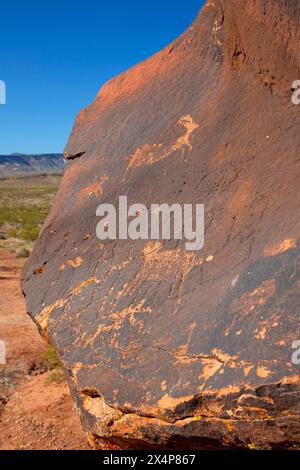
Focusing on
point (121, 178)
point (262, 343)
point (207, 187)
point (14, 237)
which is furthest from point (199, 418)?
point (14, 237)

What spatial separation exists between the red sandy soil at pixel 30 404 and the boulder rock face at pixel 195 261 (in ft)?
4.46

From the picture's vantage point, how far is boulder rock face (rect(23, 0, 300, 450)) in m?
3.17

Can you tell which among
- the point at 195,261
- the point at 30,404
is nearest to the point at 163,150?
the point at 195,261

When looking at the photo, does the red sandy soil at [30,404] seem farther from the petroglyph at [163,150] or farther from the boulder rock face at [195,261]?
the petroglyph at [163,150]

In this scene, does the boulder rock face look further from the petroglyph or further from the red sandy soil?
the red sandy soil

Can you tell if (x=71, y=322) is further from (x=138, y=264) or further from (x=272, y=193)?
(x=272, y=193)

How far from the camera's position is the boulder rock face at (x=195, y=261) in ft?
10.4

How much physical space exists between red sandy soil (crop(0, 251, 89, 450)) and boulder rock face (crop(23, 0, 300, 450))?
4.46 feet

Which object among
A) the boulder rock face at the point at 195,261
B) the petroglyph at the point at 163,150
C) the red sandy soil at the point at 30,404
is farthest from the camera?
the red sandy soil at the point at 30,404

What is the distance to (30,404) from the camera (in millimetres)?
6004

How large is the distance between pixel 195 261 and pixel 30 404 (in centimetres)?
320

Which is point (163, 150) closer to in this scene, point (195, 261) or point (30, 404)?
point (195, 261)

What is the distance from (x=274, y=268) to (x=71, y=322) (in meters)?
1.88

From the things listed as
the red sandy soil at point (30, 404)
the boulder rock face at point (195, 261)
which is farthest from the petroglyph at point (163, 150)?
the red sandy soil at point (30, 404)
